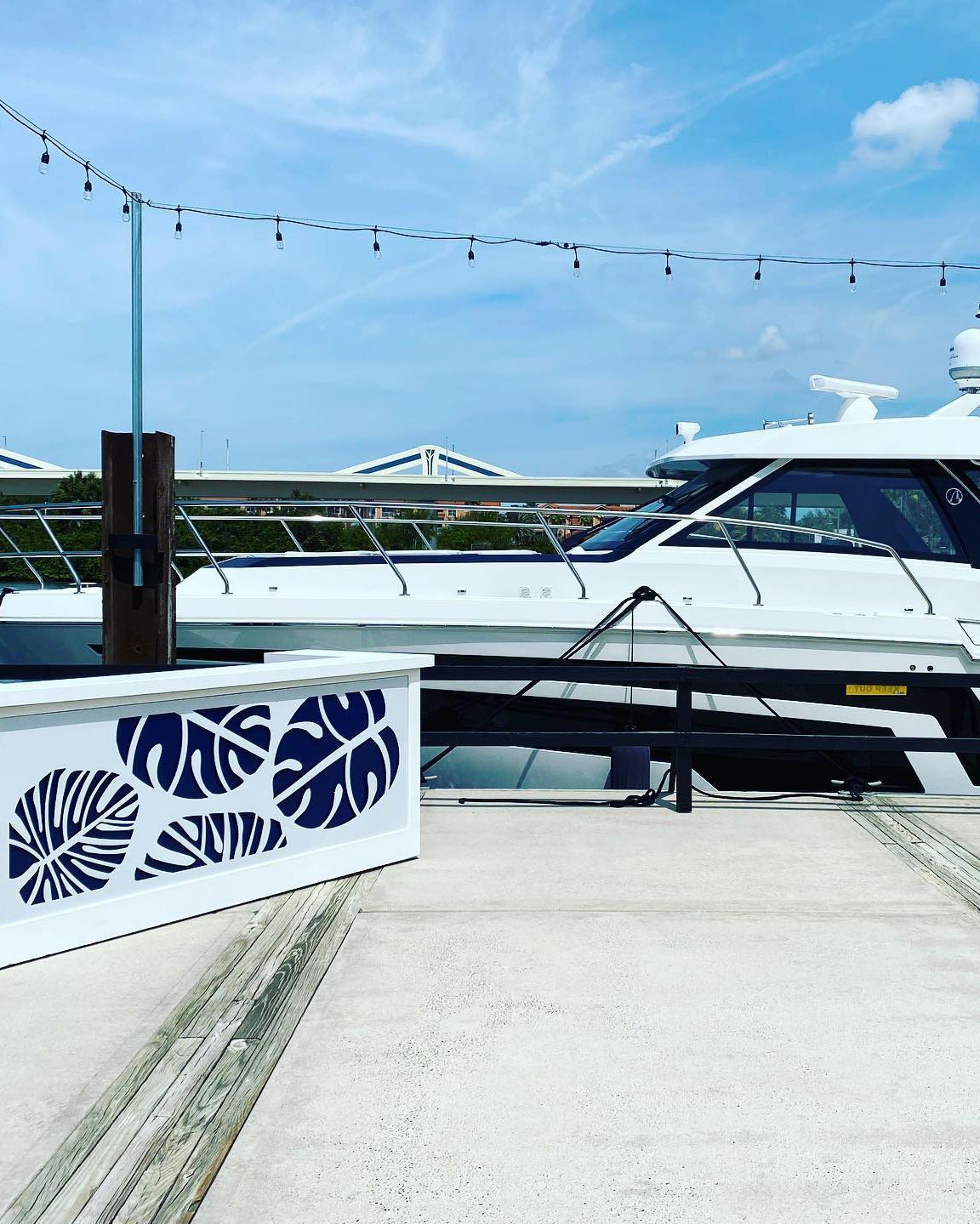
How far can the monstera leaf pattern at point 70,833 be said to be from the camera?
3854 millimetres

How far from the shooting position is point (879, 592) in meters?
8.20

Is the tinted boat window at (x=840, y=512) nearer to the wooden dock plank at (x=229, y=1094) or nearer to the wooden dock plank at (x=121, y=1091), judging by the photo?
the wooden dock plank at (x=229, y=1094)

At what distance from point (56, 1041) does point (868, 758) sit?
20.7 ft

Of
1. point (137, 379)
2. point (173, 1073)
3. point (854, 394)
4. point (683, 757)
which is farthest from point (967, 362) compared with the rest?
point (173, 1073)

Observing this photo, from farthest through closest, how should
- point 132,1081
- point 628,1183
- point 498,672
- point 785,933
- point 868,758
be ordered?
point 868,758 < point 498,672 < point 785,933 < point 132,1081 < point 628,1183

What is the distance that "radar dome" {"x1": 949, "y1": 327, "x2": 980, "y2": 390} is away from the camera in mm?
10375

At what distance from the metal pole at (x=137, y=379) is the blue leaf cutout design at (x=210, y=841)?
2379 mm

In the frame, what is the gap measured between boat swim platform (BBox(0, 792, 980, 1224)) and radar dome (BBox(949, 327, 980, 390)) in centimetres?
665

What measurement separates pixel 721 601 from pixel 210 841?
189 inches

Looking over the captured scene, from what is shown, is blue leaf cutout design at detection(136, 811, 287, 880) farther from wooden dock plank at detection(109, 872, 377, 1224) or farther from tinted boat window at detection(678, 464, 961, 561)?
tinted boat window at detection(678, 464, 961, 561)

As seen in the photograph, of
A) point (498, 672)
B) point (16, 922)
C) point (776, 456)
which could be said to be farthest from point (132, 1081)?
point (776, 456)

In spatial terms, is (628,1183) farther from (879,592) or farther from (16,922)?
(879,592)

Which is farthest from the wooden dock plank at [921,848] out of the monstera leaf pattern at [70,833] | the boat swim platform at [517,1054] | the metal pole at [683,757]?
the monstera leaf pattern at [70,833]

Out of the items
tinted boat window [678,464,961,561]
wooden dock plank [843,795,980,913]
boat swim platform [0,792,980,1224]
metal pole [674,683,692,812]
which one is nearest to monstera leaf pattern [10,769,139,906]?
boat swim platform [0,792,980,1224]
